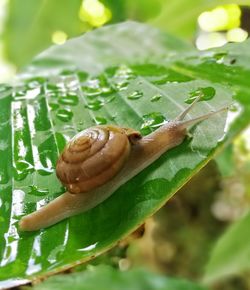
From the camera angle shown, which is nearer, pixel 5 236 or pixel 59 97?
pixel 5 236

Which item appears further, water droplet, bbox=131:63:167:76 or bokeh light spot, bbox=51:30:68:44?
bokeh light spot, bbox=51:30:68:44

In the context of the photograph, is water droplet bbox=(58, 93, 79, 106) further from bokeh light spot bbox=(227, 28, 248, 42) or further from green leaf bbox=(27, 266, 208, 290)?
bokeh light spot bbox=(227, 28, 248, 42)

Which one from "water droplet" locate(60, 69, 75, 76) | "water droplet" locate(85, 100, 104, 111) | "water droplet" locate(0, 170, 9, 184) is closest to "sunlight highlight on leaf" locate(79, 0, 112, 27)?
"water droplet" locate(60, 69, 75, 76)

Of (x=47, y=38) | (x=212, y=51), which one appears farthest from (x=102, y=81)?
(x=47, y=38)

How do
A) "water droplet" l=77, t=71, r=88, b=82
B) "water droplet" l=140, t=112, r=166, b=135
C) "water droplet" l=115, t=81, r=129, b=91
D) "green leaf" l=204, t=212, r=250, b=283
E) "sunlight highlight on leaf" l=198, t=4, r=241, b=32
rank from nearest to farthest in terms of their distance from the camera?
"water droplet" l=140, t=112, r=166, b=135 < "water droplet" l=115, t=81, r=129, b=91 < "water droplet" l=77, t=71, r=88, b=82 < "green leaf" l=204, t=212, r=250, b=283 < "sunlight highlight on leaf" l=198, t=4, r=241, b=32

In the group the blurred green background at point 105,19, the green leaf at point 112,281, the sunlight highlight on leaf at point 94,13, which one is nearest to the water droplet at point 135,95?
the green leaf at point 112,281

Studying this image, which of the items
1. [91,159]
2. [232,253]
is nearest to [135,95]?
[91,159]

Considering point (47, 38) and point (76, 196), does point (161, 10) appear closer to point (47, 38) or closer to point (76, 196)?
point (47, 38)

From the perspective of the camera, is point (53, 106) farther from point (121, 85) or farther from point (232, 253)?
point (232, 253)

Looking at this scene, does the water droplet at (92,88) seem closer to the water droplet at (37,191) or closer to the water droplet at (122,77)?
the water droplet at (122,77)
